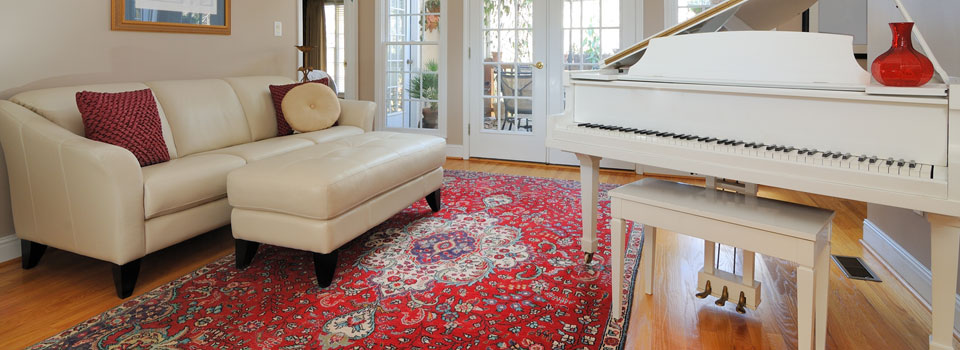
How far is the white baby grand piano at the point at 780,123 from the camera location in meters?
1.51

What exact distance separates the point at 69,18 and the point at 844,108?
11.0 feet

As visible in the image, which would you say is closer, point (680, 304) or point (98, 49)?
point (680, 304)

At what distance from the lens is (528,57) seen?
→ 522cm

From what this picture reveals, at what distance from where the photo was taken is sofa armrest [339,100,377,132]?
4.02m

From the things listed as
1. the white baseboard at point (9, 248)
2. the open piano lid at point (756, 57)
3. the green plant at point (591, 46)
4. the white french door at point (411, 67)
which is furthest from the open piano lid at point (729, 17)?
the white french door at point (411, 67)

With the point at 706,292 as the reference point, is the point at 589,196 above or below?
above

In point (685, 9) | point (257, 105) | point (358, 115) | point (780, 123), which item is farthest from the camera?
point (685, 9)

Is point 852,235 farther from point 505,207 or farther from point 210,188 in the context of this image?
point 210,188

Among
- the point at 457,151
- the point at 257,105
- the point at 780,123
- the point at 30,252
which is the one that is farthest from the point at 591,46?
the point at 30,252

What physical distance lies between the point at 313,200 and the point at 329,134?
4.81 ft

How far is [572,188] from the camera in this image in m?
4.25

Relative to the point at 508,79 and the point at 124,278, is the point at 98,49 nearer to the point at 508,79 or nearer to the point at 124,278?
the point at 124,278

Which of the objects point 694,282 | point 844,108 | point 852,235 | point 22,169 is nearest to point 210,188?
point 22,169

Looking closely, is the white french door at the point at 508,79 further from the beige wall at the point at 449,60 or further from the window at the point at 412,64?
the window at the point at 412,64
